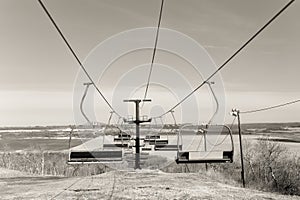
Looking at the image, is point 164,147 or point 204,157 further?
point 164,147

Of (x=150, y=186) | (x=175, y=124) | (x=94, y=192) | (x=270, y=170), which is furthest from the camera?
(x=270, y=170)

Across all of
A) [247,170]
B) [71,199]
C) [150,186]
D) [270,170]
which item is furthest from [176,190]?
[247,170]

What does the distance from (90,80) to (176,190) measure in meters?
5.49

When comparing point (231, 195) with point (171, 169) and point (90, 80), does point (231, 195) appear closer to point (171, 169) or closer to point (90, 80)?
point (90, 80)

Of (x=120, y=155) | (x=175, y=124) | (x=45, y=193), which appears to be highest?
(x=175, y=124)

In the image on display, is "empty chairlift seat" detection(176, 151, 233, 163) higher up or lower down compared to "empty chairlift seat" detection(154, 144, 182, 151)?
lower down

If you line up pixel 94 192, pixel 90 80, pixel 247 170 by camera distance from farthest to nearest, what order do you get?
1. pixel 247 170
2. pixel 94 192
3. pixel 90 80

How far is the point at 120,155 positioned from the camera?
12500 mm

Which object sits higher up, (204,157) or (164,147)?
(164,147)

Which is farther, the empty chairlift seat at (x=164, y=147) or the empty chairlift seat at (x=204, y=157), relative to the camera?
the empty chairlift seat at (x=164, y=147)

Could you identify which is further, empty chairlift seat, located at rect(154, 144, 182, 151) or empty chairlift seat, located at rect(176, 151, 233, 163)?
empty chairlift seat, located at rect(154, 144, 182, 151)

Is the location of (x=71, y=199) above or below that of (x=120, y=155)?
below

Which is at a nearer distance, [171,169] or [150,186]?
Answer: [150,186]

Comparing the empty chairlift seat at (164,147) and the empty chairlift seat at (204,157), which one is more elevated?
the empty chairlift seat at (164,147)
